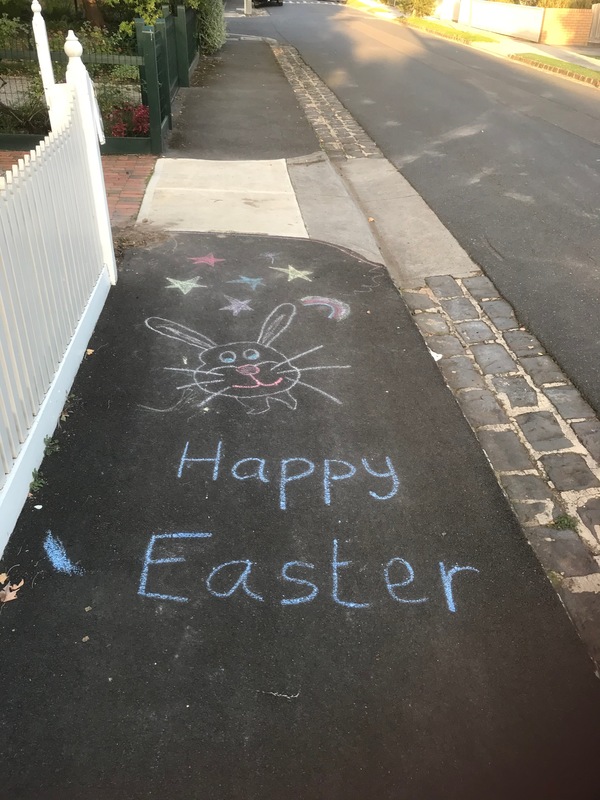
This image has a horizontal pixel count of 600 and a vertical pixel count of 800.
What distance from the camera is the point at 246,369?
16.6ft

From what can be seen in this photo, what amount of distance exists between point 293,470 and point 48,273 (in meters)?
2.10

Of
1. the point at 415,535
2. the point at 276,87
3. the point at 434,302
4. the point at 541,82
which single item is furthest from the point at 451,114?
the point at 415,535

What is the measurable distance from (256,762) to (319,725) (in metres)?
0.30

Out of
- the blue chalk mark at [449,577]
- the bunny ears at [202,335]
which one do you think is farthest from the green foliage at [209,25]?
the blue chalk mark at [449,577]

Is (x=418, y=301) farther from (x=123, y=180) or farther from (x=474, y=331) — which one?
(x=123, y=180)

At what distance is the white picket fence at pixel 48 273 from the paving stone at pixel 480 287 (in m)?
3.55

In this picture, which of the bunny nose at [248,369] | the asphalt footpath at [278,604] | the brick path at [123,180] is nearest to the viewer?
the asphalt footpath at [278,604]

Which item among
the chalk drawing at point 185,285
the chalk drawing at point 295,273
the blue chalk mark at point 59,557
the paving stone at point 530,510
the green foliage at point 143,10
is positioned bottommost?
the paving stone at point 530,510

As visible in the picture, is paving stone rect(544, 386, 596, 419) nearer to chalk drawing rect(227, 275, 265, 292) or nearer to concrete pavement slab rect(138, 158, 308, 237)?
chalk drawing rect(227, 275, 265, 292)

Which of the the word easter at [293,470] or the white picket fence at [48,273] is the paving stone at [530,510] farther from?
the white picket fence at [48,273]

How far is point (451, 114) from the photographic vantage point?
13.9 m

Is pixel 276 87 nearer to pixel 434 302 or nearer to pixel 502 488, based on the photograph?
pixel 434 302

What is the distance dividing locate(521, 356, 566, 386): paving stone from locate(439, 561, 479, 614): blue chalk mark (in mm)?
2214

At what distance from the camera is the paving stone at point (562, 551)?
3490 millimetres
